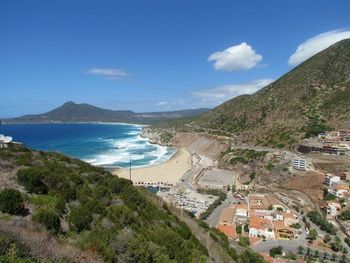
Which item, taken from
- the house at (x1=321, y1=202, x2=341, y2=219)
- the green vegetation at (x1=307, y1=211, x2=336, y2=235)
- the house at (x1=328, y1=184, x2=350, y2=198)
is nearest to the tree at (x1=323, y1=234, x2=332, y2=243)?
the green vegetation at (x1=307, y1=211, x2=336, y2=235)

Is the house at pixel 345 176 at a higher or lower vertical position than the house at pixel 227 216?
higher

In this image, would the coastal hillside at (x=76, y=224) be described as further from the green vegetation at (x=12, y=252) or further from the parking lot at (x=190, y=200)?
the parking lot at (x=190, y=200)

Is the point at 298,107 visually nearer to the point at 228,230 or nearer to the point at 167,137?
the point at 167,137

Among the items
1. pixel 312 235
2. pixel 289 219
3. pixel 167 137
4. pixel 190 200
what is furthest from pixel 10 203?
pixel 167 137

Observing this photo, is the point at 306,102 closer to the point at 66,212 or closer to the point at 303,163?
the point at 303,163

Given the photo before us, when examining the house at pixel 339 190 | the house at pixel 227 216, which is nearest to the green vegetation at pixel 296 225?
the house at pixel 227 216

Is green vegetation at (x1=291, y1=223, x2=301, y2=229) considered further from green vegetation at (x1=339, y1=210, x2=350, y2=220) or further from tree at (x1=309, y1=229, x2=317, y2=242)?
green vegetation at (x1=339, y1=210, x2=350, y2=220)

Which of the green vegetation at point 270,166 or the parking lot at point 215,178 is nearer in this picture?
the parking lot at point 215,178
